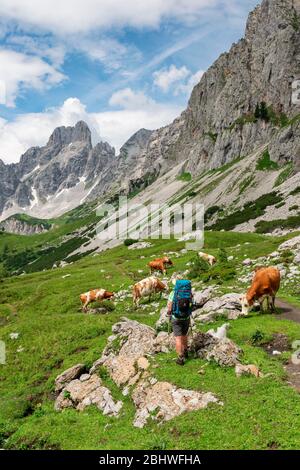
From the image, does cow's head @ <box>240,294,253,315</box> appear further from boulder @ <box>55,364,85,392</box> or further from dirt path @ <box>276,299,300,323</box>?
boulder @ <box>55,364,85,392</box>

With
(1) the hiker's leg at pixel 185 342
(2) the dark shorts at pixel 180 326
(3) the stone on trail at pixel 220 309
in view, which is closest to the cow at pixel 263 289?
(3) the stone on trail at pixel 220 309

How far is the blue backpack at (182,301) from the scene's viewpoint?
18781 millimetres

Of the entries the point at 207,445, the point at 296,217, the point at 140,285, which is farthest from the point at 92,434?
the point at 296,217

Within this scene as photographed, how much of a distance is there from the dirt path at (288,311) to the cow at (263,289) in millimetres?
853

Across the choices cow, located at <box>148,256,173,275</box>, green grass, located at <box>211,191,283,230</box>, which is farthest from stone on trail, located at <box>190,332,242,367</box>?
green grass, located at <box>211,191,283,230</box>

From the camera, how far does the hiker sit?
736 inches

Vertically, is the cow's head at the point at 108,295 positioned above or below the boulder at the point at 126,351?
below

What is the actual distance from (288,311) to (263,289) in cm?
202

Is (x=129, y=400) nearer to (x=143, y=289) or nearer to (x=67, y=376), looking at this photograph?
(x=67, y=376)

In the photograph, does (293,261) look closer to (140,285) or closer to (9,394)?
(140,285)

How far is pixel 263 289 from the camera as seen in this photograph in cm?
2558

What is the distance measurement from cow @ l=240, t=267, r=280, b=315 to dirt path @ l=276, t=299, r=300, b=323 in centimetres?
85

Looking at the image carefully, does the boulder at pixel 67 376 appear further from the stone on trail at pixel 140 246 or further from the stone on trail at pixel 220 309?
Result: the stone on trail at pixel 140 246

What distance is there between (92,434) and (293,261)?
25600mm
